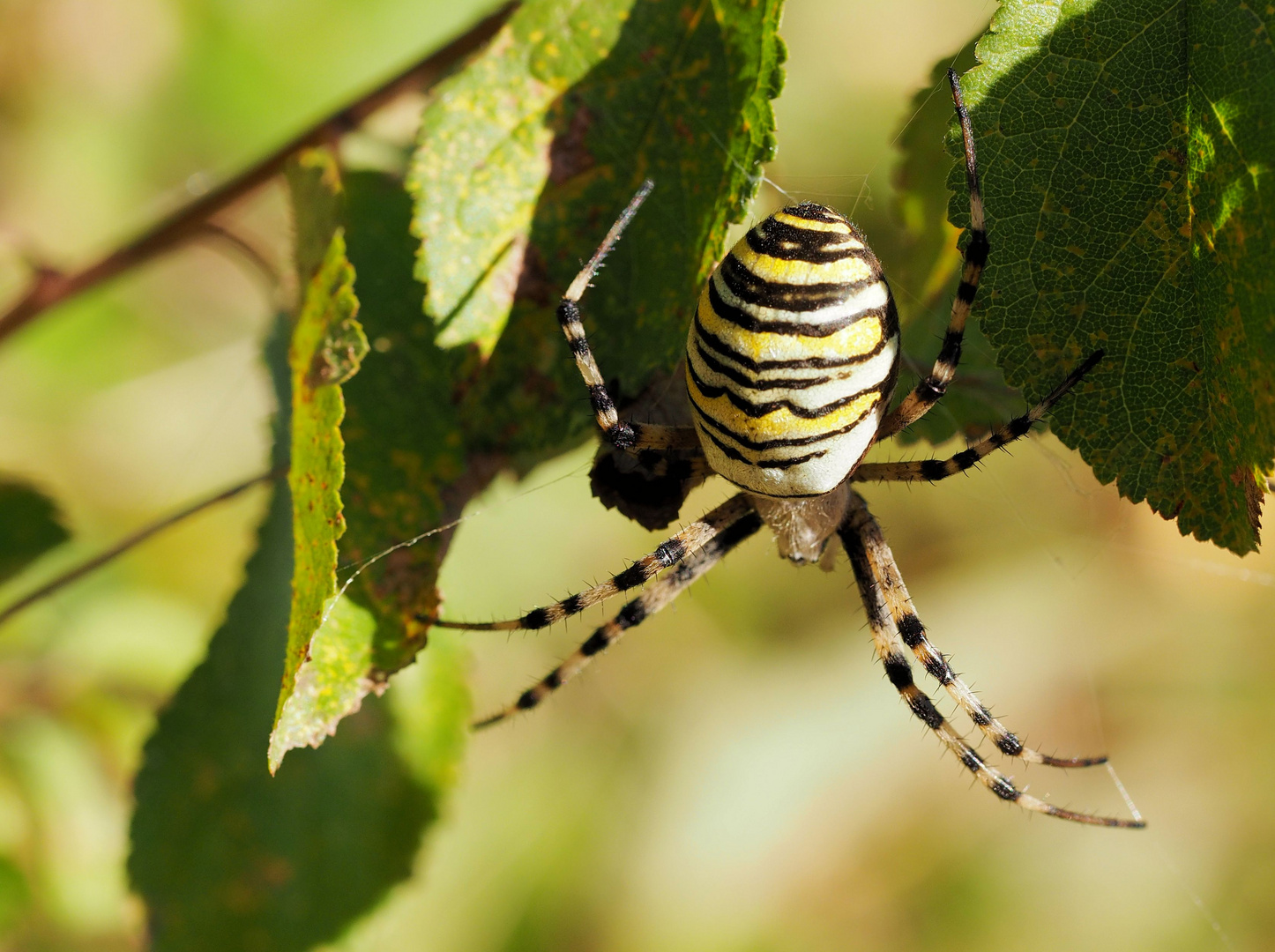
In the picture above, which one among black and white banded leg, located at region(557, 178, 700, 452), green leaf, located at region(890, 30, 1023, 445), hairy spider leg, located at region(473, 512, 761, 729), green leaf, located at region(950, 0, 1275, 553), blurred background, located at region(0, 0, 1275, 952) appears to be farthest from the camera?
blurred background, located at region(0, 0, 1275, 952)

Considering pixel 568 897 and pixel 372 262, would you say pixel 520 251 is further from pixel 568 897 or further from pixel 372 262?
pixel 568 897

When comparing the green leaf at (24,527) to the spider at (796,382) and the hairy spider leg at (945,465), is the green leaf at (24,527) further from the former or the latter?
the hairy spider leg at (945,465)

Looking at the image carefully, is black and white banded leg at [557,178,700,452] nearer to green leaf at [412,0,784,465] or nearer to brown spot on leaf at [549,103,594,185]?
green leaf at [412,0,784,465]

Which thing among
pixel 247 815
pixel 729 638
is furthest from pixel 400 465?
pixel 729 638

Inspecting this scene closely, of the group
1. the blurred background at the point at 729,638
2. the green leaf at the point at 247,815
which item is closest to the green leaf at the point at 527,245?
the green leaf at the point at 247,815

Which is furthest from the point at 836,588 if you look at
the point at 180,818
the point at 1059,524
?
the point at 180,818

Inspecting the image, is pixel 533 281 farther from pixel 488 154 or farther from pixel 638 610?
pixel 638 610

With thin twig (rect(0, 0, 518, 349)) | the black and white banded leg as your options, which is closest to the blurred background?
thin twig (rect(0, 0, 518, 349))
